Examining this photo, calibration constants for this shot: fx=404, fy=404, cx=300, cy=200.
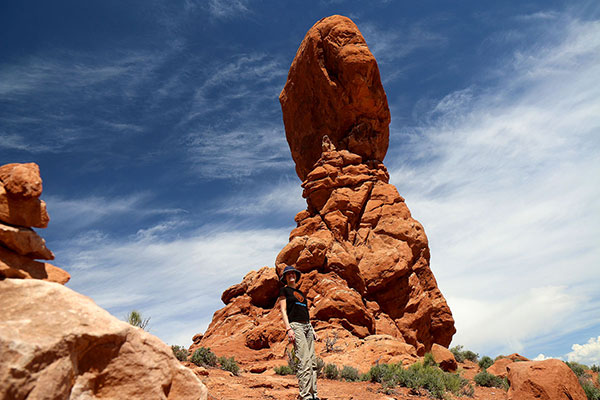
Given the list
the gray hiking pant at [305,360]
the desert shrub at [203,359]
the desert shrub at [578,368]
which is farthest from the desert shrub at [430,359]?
the gray hiking pant at [305,360]

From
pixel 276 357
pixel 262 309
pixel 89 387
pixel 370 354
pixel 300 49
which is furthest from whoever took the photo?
pixel 300 49

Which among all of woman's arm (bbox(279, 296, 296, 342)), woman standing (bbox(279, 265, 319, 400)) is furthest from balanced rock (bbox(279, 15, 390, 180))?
woman's arm (bbox(279, 296, 296, 342))

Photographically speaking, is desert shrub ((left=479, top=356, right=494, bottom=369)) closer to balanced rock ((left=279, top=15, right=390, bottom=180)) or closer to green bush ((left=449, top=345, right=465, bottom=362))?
green bush ((left=449, top=345, right=465, bottom=362))

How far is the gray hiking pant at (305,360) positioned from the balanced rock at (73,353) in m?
2.60

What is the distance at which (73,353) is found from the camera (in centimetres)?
311

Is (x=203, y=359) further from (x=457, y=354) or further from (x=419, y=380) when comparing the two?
(x=457, y=354)

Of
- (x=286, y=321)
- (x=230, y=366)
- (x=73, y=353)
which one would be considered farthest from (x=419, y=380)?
(x=73, y=353)

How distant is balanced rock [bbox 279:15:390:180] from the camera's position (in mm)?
22219

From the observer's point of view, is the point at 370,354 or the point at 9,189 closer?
the point at 9,189

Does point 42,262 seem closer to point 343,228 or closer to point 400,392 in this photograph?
point 400,392

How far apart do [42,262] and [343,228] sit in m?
16.4

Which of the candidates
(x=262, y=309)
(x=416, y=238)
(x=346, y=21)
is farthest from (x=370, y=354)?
(x=346, y=21)

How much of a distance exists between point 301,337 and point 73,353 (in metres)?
3.99

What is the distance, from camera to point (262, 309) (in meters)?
18.8
